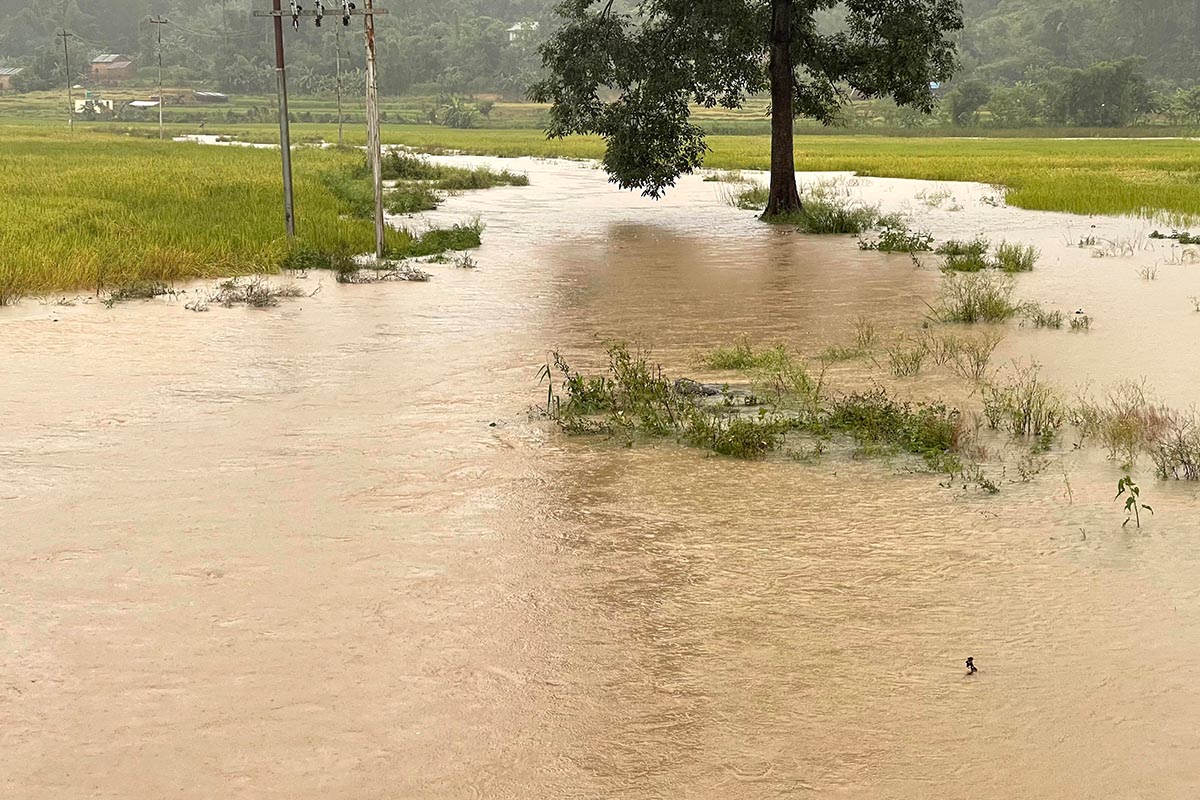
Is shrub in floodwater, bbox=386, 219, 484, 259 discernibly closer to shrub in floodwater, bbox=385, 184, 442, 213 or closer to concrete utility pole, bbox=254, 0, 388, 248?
concrete utility pole, bbox=254, 0, 388, 248

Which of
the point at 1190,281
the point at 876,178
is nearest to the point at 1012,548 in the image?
the point at 1190,281

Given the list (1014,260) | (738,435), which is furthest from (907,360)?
(1014,260)

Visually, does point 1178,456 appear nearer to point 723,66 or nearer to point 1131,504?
point 1131,504

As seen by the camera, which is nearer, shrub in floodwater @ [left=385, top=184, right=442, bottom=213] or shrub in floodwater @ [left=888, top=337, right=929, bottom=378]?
shrub in floodwater @ [left=888, top=337, right=929, bottom=378]

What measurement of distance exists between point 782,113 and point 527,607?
19575 millimetres

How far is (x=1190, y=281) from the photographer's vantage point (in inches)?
617

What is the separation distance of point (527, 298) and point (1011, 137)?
57461 mm

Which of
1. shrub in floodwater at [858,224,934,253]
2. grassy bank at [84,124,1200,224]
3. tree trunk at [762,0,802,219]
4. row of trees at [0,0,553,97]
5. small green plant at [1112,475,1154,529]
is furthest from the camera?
row of trees at [0,0,553,97]

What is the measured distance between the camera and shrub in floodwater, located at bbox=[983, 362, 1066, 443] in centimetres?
832

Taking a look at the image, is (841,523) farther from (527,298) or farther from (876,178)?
(876,178)

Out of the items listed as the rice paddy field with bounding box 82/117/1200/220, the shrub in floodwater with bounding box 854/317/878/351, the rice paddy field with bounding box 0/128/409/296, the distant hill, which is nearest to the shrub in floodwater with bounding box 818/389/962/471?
the shrub in floodwater with bounding box 854/317/878/351

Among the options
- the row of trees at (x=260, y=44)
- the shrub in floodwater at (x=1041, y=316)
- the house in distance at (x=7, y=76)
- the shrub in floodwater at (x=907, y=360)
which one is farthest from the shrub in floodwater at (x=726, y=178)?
the house in distance at (x=7, y=76)

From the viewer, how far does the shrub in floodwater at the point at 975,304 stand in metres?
12.9

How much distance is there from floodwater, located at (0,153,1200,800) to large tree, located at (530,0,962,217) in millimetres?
13467
